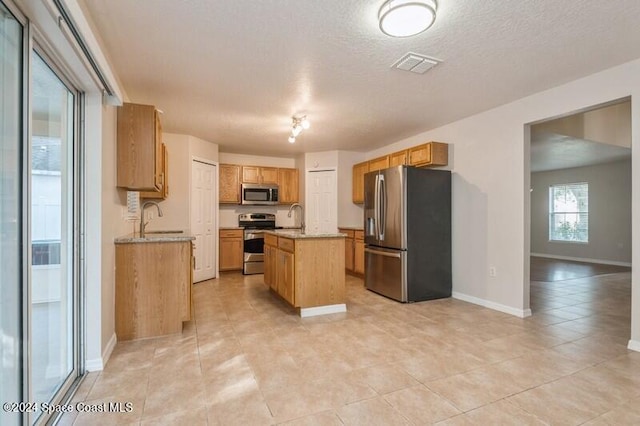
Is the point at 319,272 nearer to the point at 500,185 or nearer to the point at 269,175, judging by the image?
the point at 500,185

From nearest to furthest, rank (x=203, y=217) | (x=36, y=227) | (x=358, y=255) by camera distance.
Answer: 1. (x=36, y=227)
2. (x=203, y=217)
3. (x=358, y=255)

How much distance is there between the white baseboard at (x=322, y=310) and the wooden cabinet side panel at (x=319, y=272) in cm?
5

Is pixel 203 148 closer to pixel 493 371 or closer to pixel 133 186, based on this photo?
pixel 133 186

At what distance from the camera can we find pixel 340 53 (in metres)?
2.39

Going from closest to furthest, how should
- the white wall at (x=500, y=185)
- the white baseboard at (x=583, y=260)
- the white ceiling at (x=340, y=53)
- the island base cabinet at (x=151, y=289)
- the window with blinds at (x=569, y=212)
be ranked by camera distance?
the white ceiling at (x=340, y=53) < the island base cabinet at (x=151, y=289) < the white wall at (x=500, y=185) < the white baseboard at (x=583, y=260) < the window with blinds at (x=569, y=212)

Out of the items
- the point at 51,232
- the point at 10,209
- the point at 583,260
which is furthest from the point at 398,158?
the point at 583,260

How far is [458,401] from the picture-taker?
70.5 inches

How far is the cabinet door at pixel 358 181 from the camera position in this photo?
5789 millimetres

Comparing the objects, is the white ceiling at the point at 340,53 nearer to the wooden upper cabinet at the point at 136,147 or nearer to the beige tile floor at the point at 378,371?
the wooden upper cabinet at the point at 136,147

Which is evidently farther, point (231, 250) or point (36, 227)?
point (231, 250)

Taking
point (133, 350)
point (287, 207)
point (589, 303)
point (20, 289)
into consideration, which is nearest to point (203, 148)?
point (287, 207)

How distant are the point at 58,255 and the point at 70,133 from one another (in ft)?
2.75

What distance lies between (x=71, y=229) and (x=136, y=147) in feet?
3.14

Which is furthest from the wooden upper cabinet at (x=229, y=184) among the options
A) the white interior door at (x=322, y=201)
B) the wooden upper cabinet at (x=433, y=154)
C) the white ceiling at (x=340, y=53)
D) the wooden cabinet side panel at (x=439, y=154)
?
the wooden cabinet side panel at (x=439, y=154)
